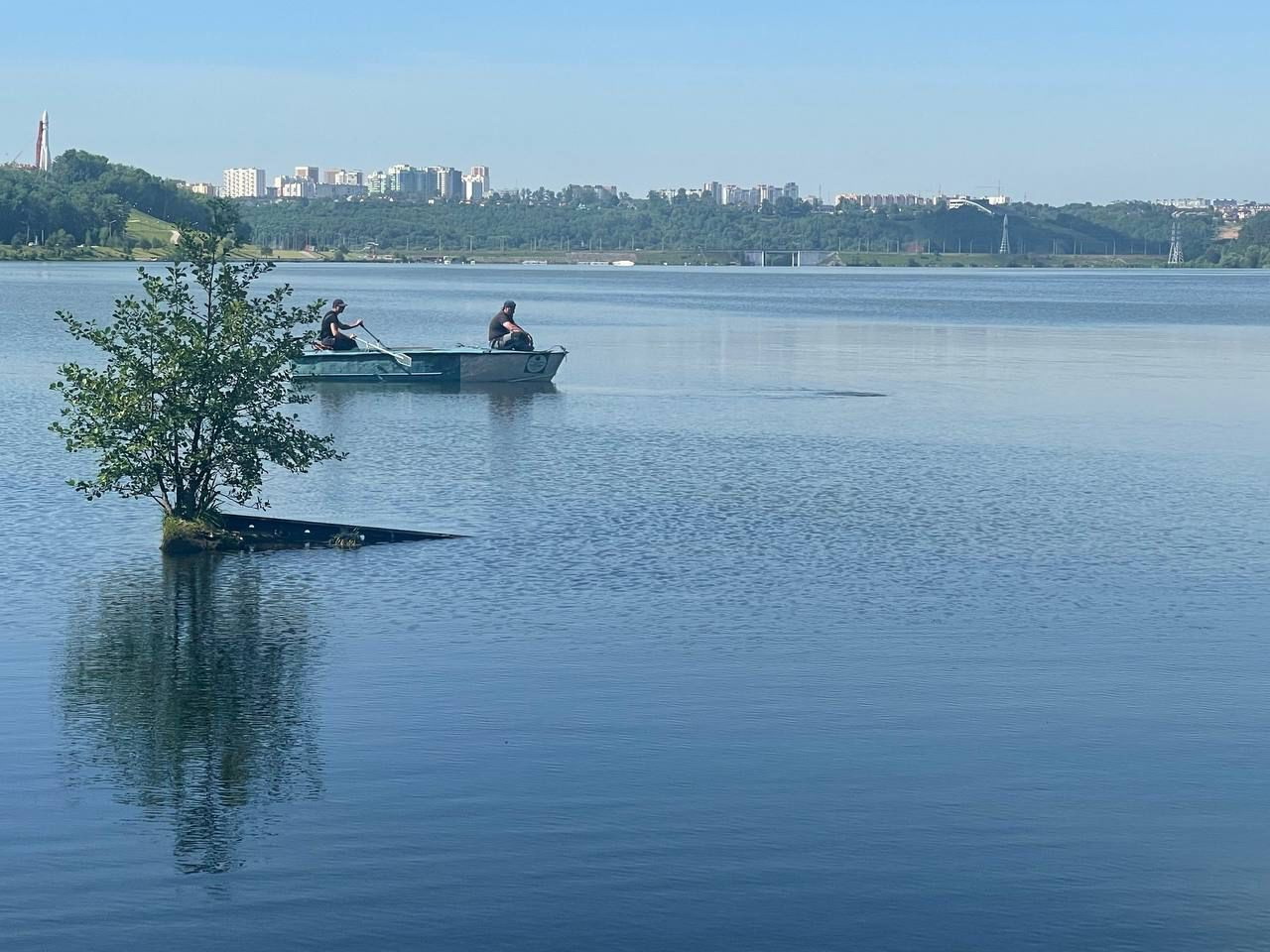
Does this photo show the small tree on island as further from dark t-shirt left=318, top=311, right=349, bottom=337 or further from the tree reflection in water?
dark t-shirt left=318, top=311, right=349, bottom=337

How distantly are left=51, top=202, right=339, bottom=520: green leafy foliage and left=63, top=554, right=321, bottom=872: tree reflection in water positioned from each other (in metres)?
2.42

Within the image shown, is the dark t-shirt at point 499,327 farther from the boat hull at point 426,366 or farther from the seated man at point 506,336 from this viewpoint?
A: the boat hull at point 426,366

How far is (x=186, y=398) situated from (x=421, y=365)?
110 feet

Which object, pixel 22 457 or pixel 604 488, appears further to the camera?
pixel 22 457

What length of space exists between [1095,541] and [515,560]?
10228 millimetres

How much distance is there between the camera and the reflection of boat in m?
62.5

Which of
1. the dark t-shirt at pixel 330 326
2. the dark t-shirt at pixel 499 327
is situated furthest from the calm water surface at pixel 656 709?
the dark t-shirt at pixel 499 327

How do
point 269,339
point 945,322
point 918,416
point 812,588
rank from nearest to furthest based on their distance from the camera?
point 812,588 < point 269,339 < point 918,416 < point 945,322

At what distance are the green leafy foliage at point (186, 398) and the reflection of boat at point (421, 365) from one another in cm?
3050

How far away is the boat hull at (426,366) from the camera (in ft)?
205

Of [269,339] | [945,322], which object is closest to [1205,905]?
[269,339]

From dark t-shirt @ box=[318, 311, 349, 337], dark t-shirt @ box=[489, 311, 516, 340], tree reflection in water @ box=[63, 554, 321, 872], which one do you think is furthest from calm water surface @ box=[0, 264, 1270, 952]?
dark t-shirt @ box=[489, 311, 516, 340]

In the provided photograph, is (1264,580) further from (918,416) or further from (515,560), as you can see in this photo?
(918,416)

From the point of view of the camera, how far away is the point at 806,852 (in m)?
15.6
